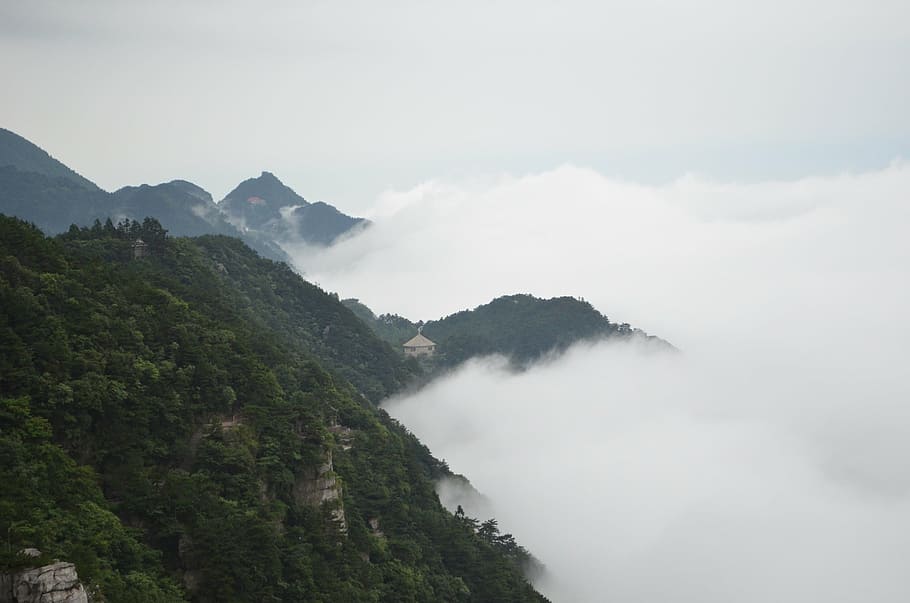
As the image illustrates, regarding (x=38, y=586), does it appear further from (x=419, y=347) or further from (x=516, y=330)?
(x=516, y=330)

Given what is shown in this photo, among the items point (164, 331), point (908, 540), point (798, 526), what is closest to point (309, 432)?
point (164, 331)

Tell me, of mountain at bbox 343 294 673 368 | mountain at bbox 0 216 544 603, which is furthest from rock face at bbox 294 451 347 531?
mountain at bbox 343 294 673 368

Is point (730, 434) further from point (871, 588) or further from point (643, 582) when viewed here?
point (643, 582)

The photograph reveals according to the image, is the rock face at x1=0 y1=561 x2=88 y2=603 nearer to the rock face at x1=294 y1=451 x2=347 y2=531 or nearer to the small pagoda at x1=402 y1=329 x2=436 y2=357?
the rock face at x1=294 y1=451 x2=347 y2=531

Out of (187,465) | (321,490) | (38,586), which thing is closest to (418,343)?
(321,490)

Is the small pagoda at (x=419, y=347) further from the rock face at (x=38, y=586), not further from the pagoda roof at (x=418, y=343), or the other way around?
the rock face at (x=38, y=586)
